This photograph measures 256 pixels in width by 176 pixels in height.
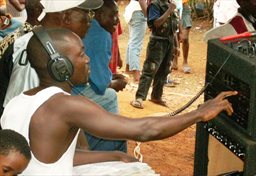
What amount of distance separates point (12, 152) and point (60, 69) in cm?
40

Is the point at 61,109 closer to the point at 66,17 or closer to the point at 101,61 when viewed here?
the point at 66,17

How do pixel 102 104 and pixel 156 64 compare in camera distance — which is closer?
pixel 102 104

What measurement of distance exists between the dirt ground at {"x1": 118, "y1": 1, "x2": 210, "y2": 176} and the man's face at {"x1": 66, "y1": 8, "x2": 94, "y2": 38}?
6.53 feet

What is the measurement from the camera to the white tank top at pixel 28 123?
2.19 m

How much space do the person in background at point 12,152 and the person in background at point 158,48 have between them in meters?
4.15

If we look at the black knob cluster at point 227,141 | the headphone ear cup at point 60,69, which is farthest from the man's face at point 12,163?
the black knob cluster at point 227,141

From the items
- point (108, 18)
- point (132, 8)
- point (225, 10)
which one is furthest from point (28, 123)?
point (132, 8)

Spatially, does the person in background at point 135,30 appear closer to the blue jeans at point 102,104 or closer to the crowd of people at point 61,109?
the blue jeans at point 102,104

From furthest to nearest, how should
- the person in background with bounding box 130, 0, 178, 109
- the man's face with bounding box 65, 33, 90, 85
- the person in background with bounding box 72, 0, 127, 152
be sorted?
the person in background with bounding box 130, 0, 178, 109 < the person in background with bounding box 72, 0, 127, 152 < the man's face with bounding box 65, 33, 90, 85

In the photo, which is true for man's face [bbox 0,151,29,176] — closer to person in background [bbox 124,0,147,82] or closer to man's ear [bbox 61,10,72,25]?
man's ear [bbox 61,10,72,25]

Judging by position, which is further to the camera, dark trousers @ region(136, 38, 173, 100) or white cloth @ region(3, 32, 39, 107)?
dark trousers @ region(136, 38, 173, 100)

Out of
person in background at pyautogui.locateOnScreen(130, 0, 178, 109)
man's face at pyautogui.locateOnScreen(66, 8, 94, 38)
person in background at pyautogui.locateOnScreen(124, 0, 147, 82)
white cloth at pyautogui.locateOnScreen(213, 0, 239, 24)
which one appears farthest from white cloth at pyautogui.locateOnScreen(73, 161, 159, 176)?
person in background at pyautogui.locateOnScreen(124, 0, 147, 82)

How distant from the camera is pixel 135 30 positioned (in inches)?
306

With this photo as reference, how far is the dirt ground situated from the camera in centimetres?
488
